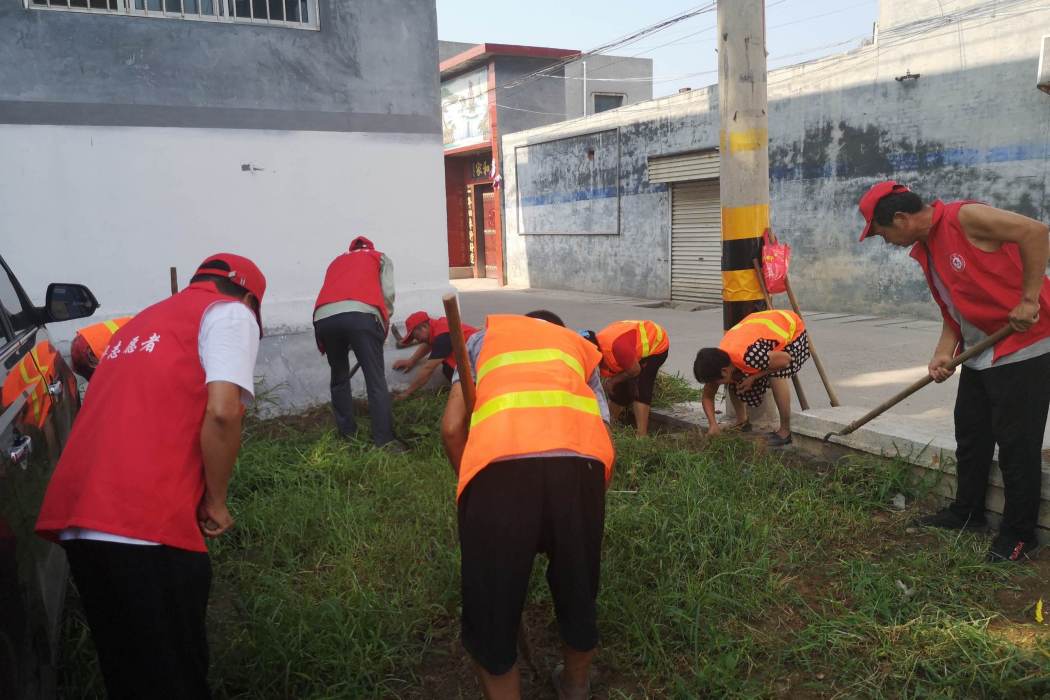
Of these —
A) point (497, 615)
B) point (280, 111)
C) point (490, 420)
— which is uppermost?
point (280, 111)

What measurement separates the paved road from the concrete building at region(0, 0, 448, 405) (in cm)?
325

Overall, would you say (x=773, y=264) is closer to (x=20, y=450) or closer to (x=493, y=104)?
(x=20, y=450)

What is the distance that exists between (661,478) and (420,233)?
12.7ft

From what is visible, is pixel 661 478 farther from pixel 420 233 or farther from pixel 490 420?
pixel 420 233

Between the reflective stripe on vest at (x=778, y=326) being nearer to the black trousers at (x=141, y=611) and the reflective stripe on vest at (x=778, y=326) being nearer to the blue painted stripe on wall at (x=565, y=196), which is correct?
the black trousers at (x=141, y=611)

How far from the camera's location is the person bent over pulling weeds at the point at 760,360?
4.43 meters

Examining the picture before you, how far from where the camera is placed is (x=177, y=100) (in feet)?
20.2

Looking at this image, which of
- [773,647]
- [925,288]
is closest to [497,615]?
[773,647]

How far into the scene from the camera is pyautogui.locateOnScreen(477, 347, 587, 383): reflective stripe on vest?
222 cm

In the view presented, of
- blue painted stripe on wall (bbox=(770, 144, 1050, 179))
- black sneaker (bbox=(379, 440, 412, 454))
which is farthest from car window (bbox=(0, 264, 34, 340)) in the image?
blue painted stripe on wall (bbox=(770, 144, 1050, 179))

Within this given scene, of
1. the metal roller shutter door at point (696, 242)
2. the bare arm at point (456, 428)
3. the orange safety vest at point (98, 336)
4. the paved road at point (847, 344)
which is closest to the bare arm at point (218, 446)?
the bare arm at point (456, 428)

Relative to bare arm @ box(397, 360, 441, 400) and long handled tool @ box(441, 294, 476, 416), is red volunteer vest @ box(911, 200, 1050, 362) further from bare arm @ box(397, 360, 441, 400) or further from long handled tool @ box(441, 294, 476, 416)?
bare arm @ box(397, 360, 441, 400)

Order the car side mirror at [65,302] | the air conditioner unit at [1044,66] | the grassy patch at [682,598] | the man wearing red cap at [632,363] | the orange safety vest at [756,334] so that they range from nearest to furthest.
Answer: the grassy patch at [682,598] → the car side mirror at [65,302] → the orange safety vest at [756,334] → the man wearing red cap at [632,363] → the air conditioner unit at [1044,66]

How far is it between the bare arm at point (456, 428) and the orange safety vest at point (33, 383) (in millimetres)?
1146
